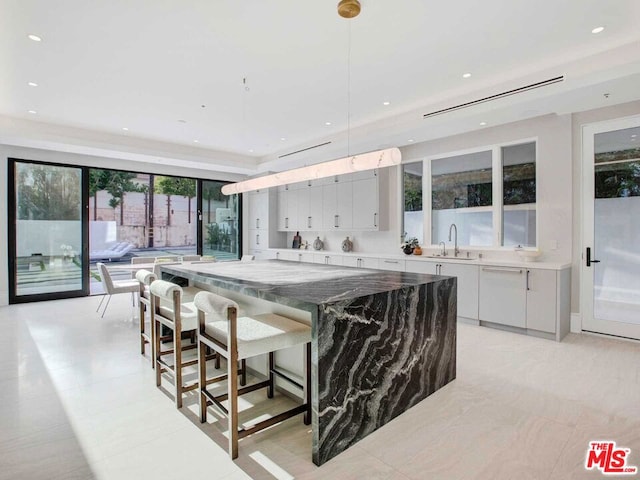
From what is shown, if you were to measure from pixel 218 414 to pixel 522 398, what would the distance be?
2206 millimetres

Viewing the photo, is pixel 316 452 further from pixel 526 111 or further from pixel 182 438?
pixel 526 111

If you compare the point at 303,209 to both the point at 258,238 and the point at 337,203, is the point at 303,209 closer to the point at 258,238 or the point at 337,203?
the point at 337,203

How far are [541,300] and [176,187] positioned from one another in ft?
22.9

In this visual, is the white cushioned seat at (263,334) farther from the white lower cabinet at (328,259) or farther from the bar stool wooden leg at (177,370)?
the white lower cabinet at (328,259)

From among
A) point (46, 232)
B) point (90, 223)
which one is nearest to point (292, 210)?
point (90, 223)

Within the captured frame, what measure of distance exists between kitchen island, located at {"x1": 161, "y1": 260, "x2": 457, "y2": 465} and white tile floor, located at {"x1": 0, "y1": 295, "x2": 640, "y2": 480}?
0.45 ft

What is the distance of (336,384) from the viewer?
1.92 m

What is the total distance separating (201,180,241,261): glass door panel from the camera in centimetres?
808

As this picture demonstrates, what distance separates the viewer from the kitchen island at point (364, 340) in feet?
6.14

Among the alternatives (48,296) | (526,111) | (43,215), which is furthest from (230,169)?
(526,111)

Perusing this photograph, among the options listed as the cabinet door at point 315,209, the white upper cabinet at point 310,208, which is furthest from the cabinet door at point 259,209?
the cabinet door at point 315,209

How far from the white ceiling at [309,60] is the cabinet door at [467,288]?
1895mm

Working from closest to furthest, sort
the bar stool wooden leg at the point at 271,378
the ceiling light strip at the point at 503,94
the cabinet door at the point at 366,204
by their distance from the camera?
the bar stool wooden leg at the point at 271,378, the ceiling light strip at the point at 503,94, the cabinet door at the point at 366,204

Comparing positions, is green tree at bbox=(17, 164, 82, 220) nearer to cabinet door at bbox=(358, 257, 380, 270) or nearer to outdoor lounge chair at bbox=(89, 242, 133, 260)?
outdoor lounge chair at bbox=(89, 242, 133, 260)
